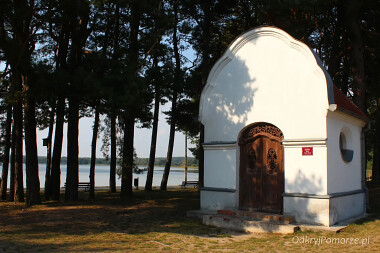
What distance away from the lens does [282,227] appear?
9.79 meters

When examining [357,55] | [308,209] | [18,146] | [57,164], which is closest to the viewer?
[308,209]

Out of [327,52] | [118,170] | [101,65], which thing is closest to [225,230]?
[101,65]

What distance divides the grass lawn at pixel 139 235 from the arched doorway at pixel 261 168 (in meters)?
1.67

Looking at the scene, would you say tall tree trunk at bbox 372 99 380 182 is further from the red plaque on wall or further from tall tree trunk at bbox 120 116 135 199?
tall tree trunk at bbox 120 116 135 199

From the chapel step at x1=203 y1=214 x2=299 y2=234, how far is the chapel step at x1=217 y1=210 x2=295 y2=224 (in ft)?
0.50

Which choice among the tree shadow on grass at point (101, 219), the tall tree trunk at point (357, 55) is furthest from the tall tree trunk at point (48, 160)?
the tall tree trunk at point (357, 55)

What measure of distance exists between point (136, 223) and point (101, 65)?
221 inches

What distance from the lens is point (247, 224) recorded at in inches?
404

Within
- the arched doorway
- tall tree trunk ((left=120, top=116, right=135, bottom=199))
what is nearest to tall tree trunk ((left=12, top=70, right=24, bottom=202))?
tall tree trunk ((left=120, top=116, right=135, bottom=199))

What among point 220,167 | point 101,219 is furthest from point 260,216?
point 101,219

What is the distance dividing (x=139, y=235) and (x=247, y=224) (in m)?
2.98

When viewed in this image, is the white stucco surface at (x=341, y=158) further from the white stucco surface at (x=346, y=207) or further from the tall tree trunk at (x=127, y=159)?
the tall tree trunk at (x=127, y=159)

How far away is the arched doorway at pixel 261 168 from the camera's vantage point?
11.2 meters

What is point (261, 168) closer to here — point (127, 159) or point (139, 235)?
point (139, 235)
